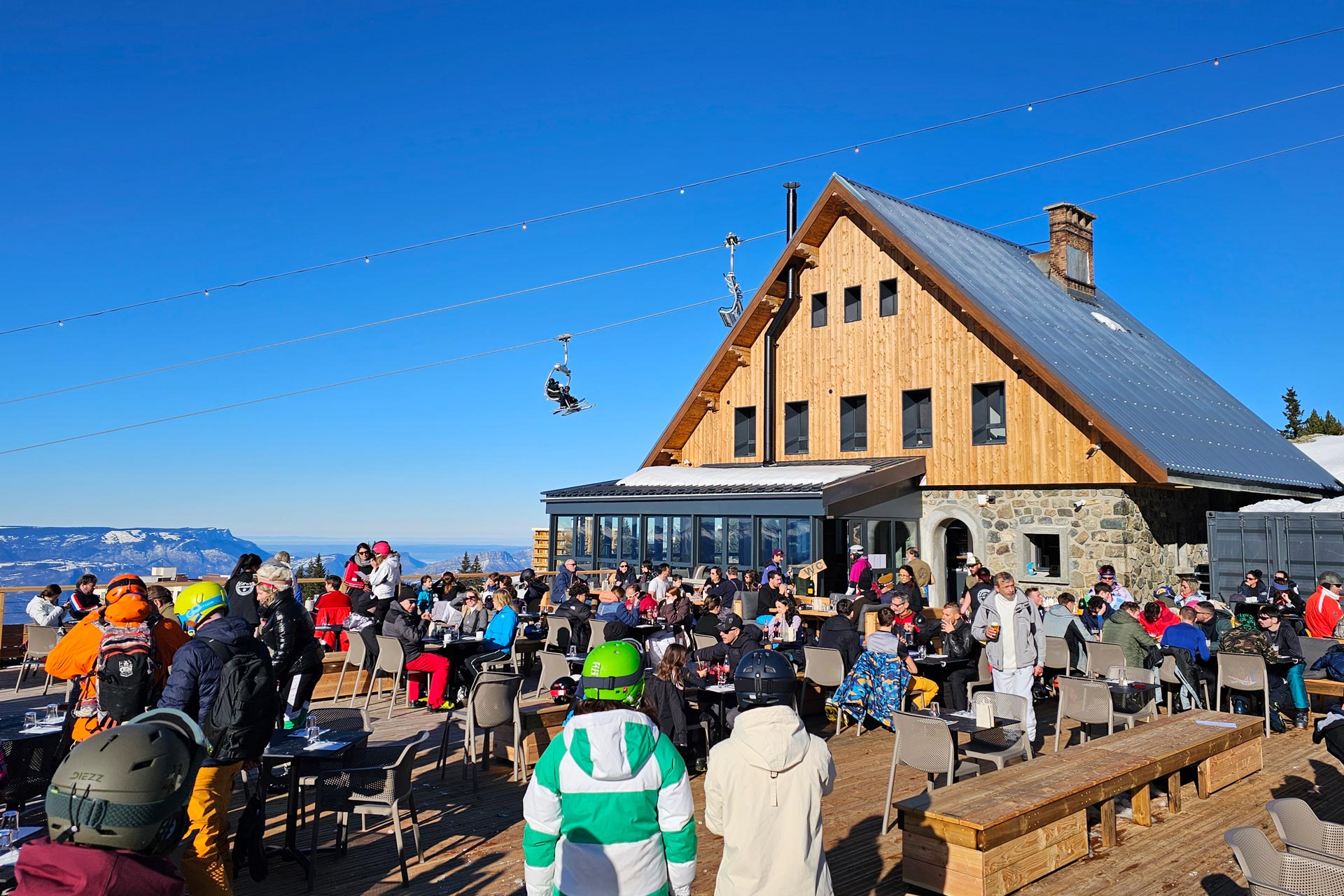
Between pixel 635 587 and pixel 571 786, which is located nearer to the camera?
pixel 571 786

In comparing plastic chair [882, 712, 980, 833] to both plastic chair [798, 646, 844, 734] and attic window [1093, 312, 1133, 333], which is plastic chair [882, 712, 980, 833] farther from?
attic window [1093, 312, 1133, 333]

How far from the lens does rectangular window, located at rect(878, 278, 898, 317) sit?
2039 cm

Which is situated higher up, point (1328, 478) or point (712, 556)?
point (1328, 478)

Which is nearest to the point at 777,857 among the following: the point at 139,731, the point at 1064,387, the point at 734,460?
the point at 139,731

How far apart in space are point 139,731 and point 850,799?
5.79 metres

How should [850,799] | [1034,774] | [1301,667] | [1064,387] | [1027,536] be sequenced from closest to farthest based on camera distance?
[1034,774] < [850,799] < [1301,667] < [1064,387] < [1027,536]

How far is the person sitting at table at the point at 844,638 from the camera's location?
10227mm

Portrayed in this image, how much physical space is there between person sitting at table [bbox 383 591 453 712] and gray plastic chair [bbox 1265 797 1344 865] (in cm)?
798

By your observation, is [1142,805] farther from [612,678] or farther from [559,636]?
[559,636]

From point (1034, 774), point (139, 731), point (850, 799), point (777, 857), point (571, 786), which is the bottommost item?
point (850, 799)

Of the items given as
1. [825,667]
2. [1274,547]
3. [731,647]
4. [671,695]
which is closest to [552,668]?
[731,647]

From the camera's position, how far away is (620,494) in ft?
69.7

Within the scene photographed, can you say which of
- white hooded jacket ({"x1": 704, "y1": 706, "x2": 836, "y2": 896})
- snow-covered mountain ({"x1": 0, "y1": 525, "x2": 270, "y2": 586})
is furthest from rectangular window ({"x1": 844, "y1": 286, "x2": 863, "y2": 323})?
snow-covered mountain ({"x1": 0, "y1": 525, "x2": 270, "y2": 586})

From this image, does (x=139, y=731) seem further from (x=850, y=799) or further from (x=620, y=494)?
(x=620, y=494)
